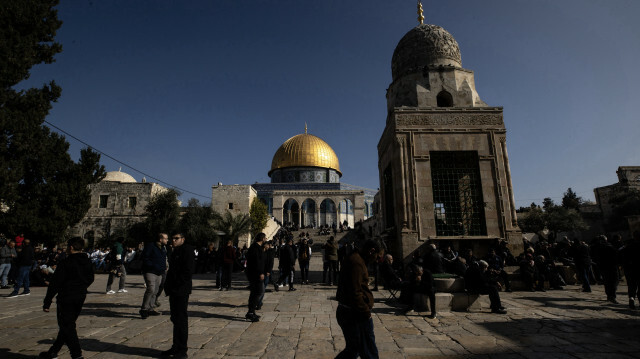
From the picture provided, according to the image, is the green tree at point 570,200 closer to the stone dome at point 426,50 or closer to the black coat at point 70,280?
the stone dome at point 426,50

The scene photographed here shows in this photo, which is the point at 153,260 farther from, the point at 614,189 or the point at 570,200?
the point at 570,200

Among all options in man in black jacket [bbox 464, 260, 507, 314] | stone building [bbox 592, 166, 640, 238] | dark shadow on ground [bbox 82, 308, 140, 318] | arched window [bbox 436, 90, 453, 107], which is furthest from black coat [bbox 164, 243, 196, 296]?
stone building [bbox 592, 166, 640, 238]

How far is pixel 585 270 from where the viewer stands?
25.5ft

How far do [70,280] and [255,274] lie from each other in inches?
100

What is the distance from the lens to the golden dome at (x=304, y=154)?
4140cm

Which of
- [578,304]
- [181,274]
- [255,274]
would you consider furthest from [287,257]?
[578,304]

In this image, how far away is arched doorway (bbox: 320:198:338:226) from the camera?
128 feet

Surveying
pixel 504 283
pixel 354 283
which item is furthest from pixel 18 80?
pixel 504 283

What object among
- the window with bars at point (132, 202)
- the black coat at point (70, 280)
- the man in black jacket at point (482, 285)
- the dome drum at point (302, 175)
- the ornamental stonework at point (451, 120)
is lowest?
the man in black jacket at point (482, 285)

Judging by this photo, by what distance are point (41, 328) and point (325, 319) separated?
4303mm

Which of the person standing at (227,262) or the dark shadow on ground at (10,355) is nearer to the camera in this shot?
the dark shadow on ground at (10,355)

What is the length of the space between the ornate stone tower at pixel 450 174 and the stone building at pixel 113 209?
21.1 metres

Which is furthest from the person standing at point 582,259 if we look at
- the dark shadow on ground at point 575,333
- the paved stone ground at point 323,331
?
the dark shadow on ground at point 575,333

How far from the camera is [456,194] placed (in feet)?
31.5
